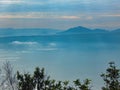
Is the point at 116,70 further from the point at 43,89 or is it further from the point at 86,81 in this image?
the point at 43,89

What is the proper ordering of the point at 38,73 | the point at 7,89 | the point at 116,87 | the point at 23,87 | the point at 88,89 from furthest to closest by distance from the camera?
the point at 7,89, the point at 38,73, the point at 23,87, the point at 116,87, the point at 88,89

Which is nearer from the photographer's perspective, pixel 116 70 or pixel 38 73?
pixel 116 70

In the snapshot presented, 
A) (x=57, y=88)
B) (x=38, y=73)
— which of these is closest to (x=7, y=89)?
(x=38, y=73)

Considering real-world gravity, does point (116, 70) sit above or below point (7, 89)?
above

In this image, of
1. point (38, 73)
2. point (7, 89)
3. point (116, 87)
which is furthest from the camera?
point (7, 89)

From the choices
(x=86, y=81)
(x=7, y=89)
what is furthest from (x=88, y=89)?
(x=7, y=89)

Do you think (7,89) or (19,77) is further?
(7,89)

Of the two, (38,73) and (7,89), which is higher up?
(38,73)

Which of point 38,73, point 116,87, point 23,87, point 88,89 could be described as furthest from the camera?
point 38,73

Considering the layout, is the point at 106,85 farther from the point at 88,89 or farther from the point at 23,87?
the point at 23,87
